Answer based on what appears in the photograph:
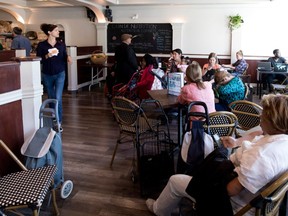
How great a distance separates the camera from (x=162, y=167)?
290cm

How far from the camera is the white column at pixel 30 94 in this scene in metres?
2.68

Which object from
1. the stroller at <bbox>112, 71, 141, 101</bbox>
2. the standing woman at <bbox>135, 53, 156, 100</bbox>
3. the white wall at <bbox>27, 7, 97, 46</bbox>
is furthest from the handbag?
the white wall at <bbox>27, 7, 97, 46</bbox>

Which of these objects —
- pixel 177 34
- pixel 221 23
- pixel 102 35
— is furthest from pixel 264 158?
pixel 102 35

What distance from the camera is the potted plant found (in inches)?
341

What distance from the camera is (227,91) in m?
3.64

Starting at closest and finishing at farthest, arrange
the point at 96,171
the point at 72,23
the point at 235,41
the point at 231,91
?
the point at 96,171, the point at 231,91, the point at 235,41, the point at 72,23

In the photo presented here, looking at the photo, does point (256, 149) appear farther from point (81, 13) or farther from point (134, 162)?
point (81, 13)

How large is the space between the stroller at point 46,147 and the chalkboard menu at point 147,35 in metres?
7.26

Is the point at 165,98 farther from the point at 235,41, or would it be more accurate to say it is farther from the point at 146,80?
the point at 235,41

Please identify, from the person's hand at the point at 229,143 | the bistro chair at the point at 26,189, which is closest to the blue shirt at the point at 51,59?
the bistro chair at the point at 26,189

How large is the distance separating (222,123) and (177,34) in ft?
23.4

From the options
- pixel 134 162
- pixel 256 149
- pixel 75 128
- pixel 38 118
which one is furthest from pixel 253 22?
pixel 256 149

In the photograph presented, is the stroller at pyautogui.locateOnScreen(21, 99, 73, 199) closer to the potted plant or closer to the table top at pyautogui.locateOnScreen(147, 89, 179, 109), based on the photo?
the table top at pyautogui.locateOnScreen(147, 89, 179, 109)

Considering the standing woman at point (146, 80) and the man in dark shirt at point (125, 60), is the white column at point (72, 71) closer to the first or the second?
the man in dark shirt at point (125, 60)
